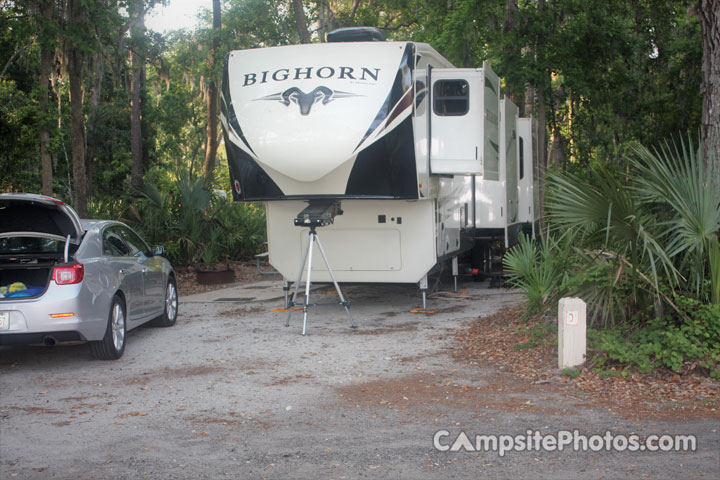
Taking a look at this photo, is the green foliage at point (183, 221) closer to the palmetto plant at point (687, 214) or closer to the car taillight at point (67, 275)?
the car taillight at point (67, 275)

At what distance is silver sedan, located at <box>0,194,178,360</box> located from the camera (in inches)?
293

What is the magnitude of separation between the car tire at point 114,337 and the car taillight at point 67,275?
64 cm

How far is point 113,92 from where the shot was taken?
95.0ft

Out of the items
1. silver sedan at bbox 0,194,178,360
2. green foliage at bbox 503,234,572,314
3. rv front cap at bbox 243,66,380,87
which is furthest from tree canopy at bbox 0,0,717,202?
silver sedan at bbox 0,194,178,360

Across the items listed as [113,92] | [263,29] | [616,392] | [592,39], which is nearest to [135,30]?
[263,29]

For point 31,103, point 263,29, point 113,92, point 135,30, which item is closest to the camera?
point 31,103

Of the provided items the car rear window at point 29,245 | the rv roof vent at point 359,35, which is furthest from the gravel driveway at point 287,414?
the rv roof vent at point 359,35

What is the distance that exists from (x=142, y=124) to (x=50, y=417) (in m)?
21.6

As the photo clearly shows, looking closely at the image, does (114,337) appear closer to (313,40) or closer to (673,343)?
(673,343)

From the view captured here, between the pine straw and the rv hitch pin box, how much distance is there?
7.84 feet

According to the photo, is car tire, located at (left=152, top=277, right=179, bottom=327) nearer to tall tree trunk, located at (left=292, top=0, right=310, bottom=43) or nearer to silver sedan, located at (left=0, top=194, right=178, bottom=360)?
silver sedan, located at (left=0, top=194, right=178, bottom=360)

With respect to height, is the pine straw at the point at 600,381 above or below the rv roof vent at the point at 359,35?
below

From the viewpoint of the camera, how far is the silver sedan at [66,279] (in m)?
7.44

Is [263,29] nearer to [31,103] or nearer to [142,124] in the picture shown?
[142,124]
